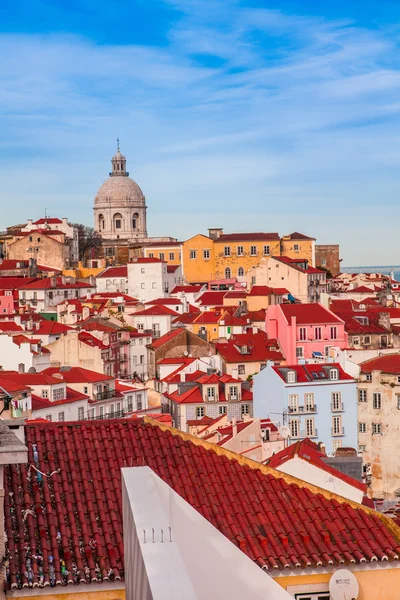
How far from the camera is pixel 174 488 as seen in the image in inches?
295

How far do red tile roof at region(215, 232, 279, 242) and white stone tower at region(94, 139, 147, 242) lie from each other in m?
32.5

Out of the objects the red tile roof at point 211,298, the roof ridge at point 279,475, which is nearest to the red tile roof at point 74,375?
the red tile roof at point 211,298

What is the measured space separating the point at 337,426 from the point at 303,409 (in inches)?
53.7

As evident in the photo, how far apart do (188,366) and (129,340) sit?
29.7 ft

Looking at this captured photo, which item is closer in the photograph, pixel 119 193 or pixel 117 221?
pixel 117 221

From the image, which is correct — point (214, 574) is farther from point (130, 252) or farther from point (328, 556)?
point (130, 252)

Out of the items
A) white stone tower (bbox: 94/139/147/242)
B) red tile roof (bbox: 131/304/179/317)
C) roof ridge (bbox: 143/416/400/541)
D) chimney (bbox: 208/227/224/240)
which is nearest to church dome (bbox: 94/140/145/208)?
white stone tower (bbox: 94/139/147/242)

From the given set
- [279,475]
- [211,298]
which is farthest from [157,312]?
[279,475]

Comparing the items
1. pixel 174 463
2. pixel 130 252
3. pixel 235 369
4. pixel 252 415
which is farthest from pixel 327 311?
pixel 174 463

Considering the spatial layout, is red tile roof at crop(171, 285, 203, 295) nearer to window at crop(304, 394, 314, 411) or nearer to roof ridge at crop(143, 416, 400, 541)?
window at crop(304, 394, 314, 411)

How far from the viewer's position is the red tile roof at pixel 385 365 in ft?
→ 129

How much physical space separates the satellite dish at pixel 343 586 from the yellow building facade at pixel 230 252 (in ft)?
264

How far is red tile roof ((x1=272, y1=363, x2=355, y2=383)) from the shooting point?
40125mm

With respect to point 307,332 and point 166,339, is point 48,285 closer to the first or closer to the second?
point 166,339
